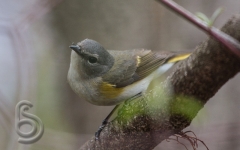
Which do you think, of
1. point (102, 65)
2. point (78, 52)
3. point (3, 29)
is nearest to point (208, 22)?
point (78, 52)

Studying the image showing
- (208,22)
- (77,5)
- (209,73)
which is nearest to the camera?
(208,22)

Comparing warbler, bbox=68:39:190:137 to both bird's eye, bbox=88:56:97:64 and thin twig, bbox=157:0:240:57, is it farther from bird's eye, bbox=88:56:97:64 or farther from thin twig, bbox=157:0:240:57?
thin twig, bbox=157:0:240:57

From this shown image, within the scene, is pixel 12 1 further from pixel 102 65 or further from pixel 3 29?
pixel 102 65

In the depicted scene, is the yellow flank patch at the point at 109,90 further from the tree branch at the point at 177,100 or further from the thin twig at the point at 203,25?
the thin twig at the point at 203,25

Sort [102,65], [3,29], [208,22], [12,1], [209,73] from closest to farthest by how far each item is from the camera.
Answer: [208,22] < [209,73] < [102,65] < [3,29] < [12,1]

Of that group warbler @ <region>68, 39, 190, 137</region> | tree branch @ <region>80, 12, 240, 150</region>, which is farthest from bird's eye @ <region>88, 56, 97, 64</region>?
tree branch @ <region>80, 12, 240, 150</region>
